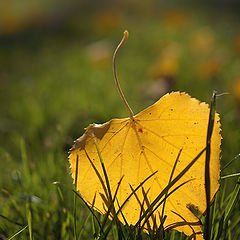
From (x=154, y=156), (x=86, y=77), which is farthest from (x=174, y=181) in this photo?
(x=86, y=77)

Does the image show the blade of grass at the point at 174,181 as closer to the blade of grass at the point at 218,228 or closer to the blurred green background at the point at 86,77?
the blade of grass at the point at 218,228

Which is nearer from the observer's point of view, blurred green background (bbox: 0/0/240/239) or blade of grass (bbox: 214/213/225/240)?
blade of grass (bbox: 214/213/225/240)

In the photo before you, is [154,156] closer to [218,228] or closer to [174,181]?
[174,181]

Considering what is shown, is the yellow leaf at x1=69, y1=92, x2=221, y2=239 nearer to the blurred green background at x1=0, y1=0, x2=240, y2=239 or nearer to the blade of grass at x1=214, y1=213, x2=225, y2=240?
the blade of grass at x1=214, y1=213, x2=225, y2=240

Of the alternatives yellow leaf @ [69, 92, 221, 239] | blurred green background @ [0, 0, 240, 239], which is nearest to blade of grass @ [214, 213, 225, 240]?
yellow leaf @ [69, 92, 221, 239]

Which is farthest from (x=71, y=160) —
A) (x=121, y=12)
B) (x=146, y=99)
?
(x=121, y=12)
